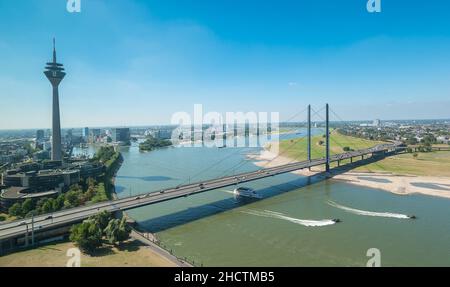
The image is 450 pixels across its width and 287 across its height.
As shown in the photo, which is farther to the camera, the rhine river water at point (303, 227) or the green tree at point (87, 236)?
the rhine river water at point (303, 227)

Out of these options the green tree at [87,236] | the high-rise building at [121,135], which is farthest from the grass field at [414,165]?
the high-rise building at [121,135]

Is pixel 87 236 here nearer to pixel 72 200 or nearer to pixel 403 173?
pixel 72 200

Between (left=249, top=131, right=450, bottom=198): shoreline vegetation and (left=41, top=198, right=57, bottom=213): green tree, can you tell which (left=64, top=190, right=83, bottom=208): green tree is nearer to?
(left=41, top=198, right=57, bottom=213): green tree

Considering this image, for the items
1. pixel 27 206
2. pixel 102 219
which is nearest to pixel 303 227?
pixel 102 219

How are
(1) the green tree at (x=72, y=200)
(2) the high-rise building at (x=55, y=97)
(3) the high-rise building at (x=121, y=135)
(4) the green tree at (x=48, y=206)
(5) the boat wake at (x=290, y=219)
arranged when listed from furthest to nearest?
(3) the high-rise building at (x=121, y=135) < (2) the high-rise building at (x=55, y=97) < (1) the green tree at (x=72, y=200) < (4) the green tree at (x=48, y=206) < (5) the boat wake at (x=290, y=219)

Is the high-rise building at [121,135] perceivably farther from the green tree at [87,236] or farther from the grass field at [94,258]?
the grass field at [94,258]

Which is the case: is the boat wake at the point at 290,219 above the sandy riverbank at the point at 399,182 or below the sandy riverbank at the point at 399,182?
below

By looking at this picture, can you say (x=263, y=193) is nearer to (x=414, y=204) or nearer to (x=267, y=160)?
(x=414, y=204)
